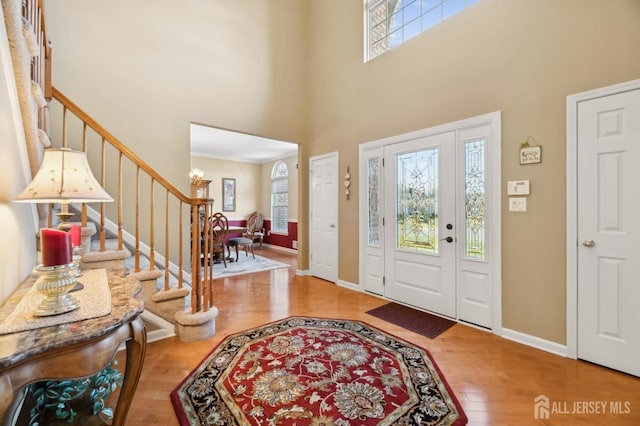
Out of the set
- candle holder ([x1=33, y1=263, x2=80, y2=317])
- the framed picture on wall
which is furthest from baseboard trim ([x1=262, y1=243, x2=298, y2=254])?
candle holder ([x1=33, y1=263, x2=80, y2=317])

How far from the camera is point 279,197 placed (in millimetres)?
8102

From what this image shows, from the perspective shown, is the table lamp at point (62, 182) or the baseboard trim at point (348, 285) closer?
the table lamp at point (62, 182)

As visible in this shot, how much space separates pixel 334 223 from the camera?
438 centimetres

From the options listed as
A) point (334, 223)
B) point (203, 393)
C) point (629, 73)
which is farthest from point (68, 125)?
point (629, 73)

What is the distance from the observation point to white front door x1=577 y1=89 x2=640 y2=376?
1.98 m

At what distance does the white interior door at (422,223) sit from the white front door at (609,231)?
3.33ft

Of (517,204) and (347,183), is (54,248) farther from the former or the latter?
(347,183)

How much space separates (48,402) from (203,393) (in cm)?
75

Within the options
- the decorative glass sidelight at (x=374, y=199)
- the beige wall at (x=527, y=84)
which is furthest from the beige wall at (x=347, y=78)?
the decorative glass sidelight at (x=374, y=199)

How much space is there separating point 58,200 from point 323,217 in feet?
11.6

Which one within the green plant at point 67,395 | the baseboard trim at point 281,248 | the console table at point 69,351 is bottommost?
the baseboard trim at point 281,248

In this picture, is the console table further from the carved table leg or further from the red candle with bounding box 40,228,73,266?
the red candle with bounding box 40,228,73,266

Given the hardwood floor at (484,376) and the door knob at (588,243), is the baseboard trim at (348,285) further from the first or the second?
the door knob at (588,243)

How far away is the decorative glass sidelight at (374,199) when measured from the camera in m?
3.75
